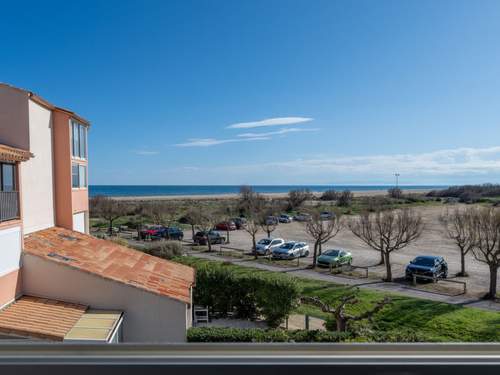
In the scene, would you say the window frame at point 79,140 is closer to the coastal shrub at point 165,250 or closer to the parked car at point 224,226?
the coastal shrub at point 165,250

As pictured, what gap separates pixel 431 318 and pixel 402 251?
1374 cm

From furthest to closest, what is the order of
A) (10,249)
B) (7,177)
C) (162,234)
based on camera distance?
1. (162,234)
2. (7,177)
3. (10,249)

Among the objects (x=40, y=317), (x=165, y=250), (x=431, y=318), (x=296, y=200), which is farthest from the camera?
(x=296, y=200)

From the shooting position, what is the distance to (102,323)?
744cm

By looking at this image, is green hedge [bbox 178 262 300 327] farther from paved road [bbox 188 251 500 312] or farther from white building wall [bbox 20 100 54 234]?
paved road [bbox 188 251 500 312]

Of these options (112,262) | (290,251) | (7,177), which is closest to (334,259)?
(290,251)

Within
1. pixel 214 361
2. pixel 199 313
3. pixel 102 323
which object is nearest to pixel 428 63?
pixel 214 361

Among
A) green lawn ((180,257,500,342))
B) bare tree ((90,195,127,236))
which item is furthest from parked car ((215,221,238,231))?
green lawn ((180,257,500,342))

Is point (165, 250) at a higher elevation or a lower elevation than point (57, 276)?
lower

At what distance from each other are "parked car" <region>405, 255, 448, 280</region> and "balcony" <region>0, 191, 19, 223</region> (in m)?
15.7

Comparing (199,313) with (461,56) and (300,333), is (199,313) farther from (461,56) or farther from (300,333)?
(461,56)

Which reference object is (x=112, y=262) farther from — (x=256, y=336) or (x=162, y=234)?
(x=162, y=234)

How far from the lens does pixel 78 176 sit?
47.5 feet

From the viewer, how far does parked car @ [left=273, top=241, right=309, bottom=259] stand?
885 inches
